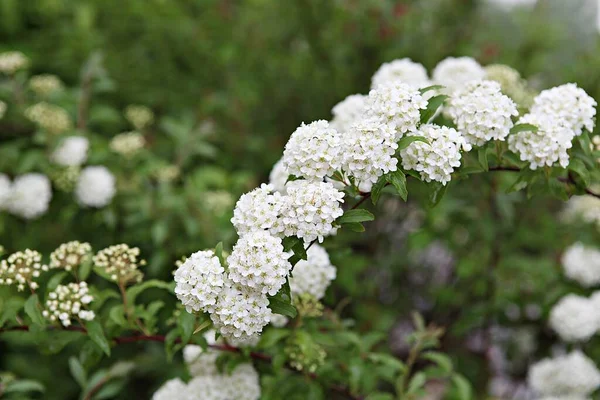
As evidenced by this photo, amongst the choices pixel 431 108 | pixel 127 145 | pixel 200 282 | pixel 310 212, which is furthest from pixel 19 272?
pixel 127 145

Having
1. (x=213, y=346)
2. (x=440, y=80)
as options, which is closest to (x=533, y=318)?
(x=440, y=80)

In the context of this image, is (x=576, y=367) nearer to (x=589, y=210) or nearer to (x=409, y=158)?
(x=589, y=210)

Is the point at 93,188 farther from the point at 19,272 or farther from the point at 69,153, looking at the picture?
the point at 19,272

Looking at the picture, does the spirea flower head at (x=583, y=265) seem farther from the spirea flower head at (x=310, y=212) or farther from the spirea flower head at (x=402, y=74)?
the spirea flower head at (x=310, y=212)

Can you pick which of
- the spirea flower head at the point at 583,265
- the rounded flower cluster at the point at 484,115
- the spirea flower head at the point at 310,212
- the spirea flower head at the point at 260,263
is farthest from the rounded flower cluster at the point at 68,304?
the spirea flower head at the point at 583,265

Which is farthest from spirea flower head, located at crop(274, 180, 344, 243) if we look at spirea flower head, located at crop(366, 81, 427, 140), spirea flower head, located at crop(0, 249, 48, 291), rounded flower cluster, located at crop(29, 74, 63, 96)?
rounded flower cluster, located at crop(29, 74, 63, 96)

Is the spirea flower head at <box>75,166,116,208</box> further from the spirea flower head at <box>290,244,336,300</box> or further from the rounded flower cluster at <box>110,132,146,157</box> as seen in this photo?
the spirea flower head at <box>290,244,336,300</box>
